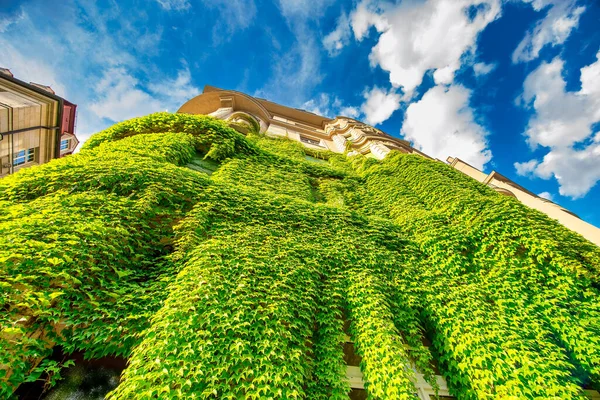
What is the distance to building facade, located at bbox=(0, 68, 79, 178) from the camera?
34.4 ft

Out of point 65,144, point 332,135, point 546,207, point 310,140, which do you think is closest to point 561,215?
point 546,207

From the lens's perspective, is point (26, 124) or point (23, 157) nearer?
point (26, 124)

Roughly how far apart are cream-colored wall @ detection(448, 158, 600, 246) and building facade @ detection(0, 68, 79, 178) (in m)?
24.4

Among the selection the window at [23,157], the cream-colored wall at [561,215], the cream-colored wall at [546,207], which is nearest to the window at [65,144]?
the window at [23,157]

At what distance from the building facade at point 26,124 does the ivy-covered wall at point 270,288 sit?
6.65 meters

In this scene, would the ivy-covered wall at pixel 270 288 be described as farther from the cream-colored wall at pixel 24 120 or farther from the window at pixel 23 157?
the window at pixel 23 157

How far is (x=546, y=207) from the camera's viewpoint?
1736 centimetres

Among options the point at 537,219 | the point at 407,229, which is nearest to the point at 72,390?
the point at 407,229

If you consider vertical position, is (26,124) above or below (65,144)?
below

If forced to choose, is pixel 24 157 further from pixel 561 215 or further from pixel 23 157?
pixel 561 215

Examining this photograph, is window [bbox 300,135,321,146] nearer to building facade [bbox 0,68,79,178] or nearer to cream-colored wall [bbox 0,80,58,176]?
building facade [bbox 0,68,79,178]

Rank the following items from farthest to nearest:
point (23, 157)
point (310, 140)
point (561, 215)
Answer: point (310, 140) < point (561, 215) < point (23, 157)

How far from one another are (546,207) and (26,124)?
101 ft

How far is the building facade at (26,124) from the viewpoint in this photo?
1048cm
